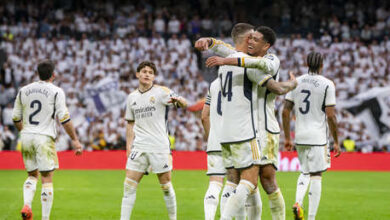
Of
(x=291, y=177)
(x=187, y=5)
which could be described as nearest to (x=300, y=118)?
(x=291, y=177)

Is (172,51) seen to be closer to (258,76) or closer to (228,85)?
(228,85)

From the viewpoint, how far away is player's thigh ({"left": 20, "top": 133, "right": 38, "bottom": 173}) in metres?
8.38

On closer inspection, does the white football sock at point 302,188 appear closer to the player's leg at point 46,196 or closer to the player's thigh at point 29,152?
the player's leg at point 46,196

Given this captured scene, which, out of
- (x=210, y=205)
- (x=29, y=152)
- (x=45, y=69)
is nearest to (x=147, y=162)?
(x=210, y=205)

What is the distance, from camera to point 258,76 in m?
6.48

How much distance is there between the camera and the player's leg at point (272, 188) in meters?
6.75

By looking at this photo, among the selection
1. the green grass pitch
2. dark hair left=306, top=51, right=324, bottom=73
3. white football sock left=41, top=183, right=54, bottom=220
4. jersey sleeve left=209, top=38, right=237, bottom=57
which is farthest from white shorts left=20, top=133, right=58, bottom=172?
dark hair left=306, top=51, right=324, bottom=73

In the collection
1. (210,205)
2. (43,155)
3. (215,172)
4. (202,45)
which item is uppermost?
(202,45)

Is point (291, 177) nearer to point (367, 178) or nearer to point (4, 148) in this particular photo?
point (367, 178)

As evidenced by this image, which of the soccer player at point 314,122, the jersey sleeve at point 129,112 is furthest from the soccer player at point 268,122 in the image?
the jersey sleeve at point 129,112

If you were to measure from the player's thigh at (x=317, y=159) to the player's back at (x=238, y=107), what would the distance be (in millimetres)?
2452

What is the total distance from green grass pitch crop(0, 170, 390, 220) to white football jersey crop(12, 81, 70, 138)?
76.8 inches

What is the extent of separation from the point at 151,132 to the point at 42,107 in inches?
59.4

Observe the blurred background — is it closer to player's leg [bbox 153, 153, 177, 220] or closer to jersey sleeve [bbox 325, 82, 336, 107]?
jersey sleeve [bbox 325, 82, 336, 107]
